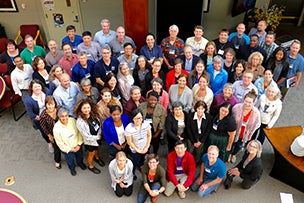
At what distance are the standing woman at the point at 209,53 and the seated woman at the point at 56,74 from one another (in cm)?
239

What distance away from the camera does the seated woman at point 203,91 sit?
4023mm

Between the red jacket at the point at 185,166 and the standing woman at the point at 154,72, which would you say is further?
the standing woman at the point at 154,72

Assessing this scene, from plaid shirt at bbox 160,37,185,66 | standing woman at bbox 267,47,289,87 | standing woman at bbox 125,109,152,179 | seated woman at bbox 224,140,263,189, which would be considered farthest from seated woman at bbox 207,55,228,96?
standing woman at bbox 125,109,152,179

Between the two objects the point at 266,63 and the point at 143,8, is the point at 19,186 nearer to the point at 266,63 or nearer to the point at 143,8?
the point at 143,8

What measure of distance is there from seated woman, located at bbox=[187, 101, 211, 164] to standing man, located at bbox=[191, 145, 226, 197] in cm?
27

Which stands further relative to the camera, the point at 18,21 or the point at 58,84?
the point at 18,21

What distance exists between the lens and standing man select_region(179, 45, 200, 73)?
182 inches

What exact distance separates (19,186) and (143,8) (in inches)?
147

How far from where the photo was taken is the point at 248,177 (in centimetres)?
384

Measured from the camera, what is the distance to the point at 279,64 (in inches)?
186

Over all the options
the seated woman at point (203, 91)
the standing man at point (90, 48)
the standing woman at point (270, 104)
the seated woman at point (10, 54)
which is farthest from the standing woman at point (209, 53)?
the seated woman at point (10, 54)

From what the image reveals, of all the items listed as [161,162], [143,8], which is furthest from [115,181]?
[143,8]

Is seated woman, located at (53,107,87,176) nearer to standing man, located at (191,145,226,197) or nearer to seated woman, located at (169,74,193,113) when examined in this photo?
seated woman, located at (169,74,193,113)

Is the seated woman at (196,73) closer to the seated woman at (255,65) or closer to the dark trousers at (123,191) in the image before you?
the seated woman at (255,65)
